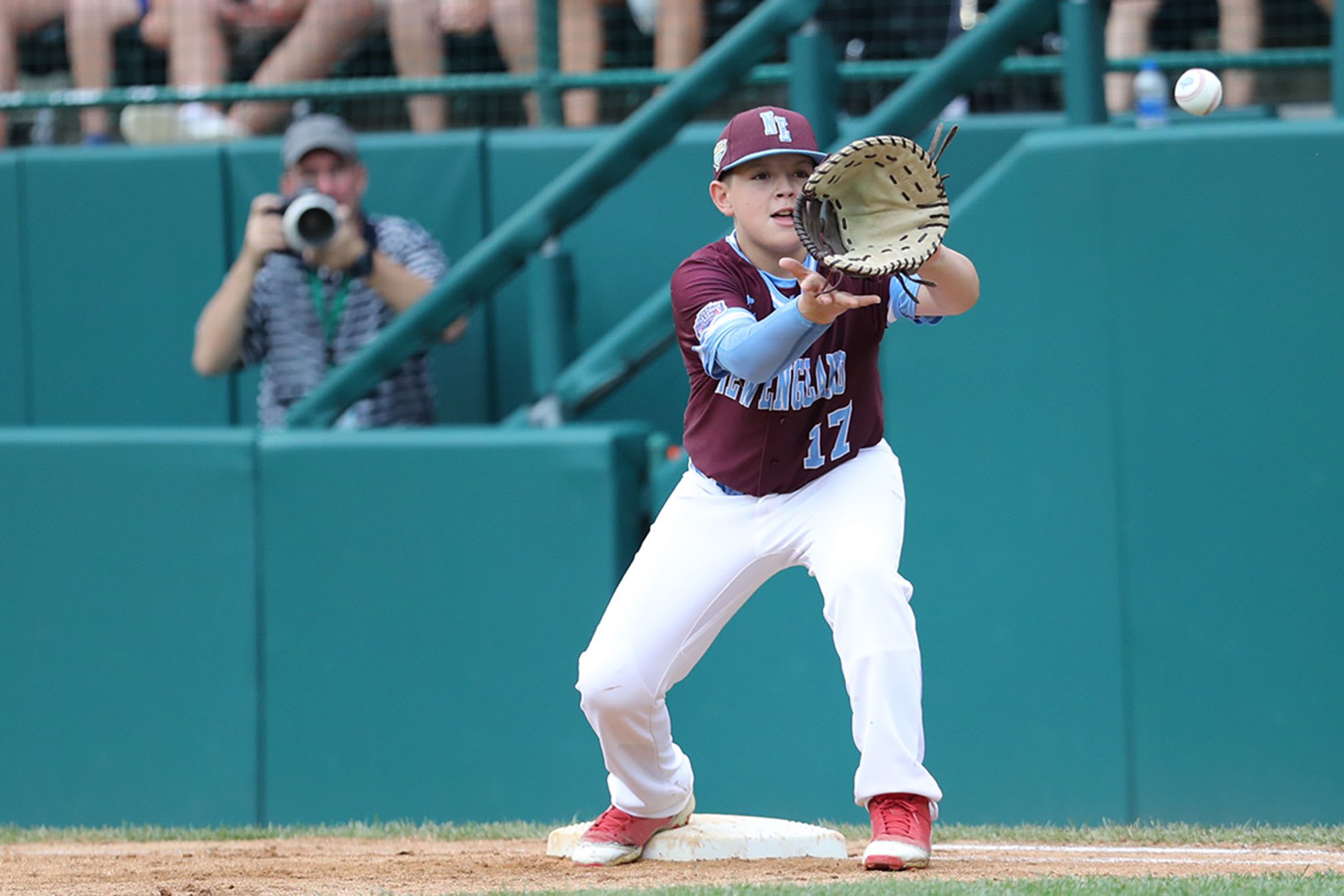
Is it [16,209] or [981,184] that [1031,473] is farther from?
[16,209]

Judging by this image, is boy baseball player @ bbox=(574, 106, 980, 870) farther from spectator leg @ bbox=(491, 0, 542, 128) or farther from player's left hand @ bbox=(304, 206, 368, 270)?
spectator leg @ bbox=(491, 0, 542, 128)

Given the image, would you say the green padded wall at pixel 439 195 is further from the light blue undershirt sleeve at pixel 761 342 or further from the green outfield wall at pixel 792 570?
the light blue undershirt sleeve at pixel 761 342

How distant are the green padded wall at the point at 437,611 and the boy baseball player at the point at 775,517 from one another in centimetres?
135

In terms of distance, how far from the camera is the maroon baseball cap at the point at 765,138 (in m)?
3.44

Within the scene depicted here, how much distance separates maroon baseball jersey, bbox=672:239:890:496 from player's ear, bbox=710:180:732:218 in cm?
8

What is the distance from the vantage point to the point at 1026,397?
4.68 meters

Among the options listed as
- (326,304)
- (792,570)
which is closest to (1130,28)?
(792,570)

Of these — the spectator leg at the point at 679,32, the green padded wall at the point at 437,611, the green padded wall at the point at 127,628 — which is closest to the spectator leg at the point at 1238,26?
the spectator leg at the point at 679,32

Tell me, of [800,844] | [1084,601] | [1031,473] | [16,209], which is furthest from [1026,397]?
[16,209]

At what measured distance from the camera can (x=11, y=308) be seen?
639cm

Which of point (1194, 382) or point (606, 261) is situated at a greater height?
point (606, 261)

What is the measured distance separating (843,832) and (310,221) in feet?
8.12

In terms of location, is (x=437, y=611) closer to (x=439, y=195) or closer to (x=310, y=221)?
(x=310, y=221)

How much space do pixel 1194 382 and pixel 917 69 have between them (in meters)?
1.80
